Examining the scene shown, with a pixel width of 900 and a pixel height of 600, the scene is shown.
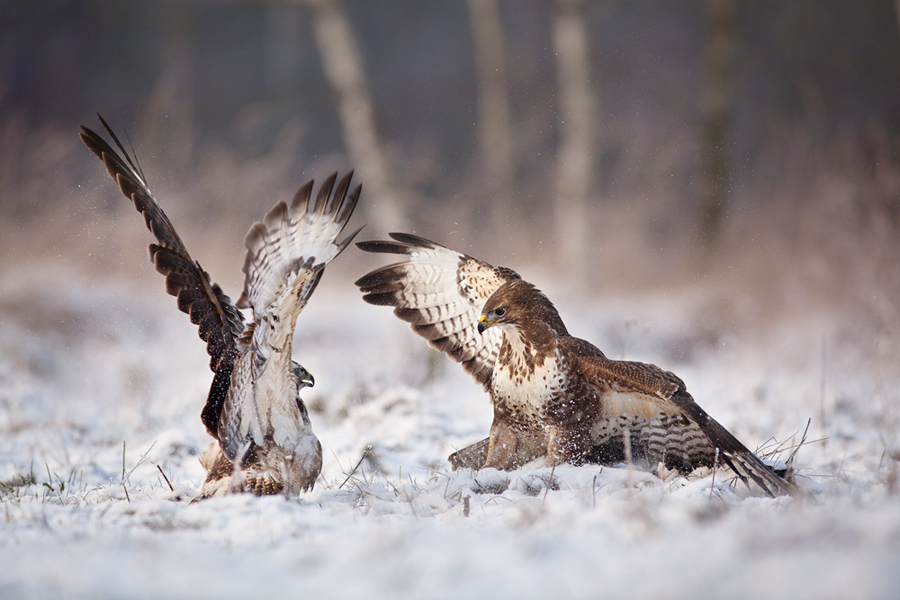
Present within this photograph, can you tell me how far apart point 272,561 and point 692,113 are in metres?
14.1

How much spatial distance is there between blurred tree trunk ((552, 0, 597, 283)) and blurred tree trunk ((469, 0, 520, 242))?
145 centimetres

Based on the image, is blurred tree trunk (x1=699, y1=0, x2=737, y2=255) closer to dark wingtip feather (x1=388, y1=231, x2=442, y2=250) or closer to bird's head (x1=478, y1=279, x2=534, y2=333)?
dark wingtip feather (x1=388, y1=231, x2=442, y2=250)

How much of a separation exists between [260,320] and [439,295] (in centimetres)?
148

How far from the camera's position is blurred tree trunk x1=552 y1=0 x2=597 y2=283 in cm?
952

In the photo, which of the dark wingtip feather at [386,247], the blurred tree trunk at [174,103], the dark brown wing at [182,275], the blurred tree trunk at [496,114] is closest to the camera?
the dark brown wing at [182,275]

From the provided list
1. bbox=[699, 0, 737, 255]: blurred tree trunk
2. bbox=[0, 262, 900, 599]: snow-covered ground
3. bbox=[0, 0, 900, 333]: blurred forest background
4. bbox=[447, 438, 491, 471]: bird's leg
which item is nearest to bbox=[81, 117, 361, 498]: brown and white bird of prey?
bbox=[0, 262, 900, 599]: snow-covered ground

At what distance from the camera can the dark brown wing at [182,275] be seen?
2945mm

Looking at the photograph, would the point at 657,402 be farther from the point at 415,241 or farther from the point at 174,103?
the point at 174,103

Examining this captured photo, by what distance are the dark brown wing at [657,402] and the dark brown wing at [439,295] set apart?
764 mm

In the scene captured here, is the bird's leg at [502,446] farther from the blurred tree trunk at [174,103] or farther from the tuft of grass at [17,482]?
the blurred tree trunk at [174,103]

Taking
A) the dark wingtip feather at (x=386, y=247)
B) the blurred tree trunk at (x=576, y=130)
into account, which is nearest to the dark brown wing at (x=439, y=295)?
the dark wingtip feather at (x=386, y=247)

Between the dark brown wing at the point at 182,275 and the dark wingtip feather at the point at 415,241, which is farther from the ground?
the dark wingtip feather at the point at 415,241

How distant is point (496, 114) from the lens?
11500 millimetres

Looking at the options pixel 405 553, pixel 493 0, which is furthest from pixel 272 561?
pixel 493 0
